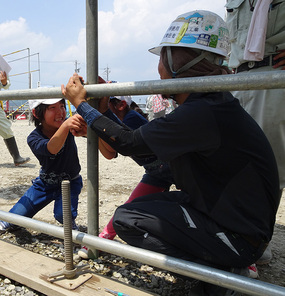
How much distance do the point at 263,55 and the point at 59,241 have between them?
203 centimetres

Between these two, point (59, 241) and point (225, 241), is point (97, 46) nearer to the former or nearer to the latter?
point (225, 241)

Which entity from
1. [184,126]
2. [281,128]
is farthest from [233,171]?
[281,128]

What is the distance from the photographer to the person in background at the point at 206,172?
4.58 ft

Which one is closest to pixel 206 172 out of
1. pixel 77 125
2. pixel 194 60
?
pixel 194 60

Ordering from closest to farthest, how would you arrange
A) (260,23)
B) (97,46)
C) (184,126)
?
1. (184,126)
2. (97,46)
3. (260,23)

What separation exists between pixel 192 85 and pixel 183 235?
705 millimetres

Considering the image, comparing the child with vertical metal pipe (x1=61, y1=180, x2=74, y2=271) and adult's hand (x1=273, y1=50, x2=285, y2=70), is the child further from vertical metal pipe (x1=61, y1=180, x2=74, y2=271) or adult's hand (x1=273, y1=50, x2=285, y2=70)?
adult's hand (x1=273, y1=50, x2=285, y2=70)

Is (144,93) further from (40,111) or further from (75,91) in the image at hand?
(40,111)

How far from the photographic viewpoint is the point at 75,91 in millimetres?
1628

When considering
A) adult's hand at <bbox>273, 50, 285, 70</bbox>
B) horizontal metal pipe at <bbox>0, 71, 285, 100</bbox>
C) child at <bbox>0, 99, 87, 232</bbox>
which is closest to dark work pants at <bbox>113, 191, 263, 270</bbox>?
horizontal metal pipe at <bbox>0, 71, 285, 100</bbox>

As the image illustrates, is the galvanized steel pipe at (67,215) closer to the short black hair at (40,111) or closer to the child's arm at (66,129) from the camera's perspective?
the child's arm at (66,129)

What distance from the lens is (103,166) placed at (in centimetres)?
545

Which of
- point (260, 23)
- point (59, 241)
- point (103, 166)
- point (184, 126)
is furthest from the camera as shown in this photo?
point (103, 166)

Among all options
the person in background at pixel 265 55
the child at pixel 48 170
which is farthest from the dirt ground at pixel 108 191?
the child at pixel 48 170
